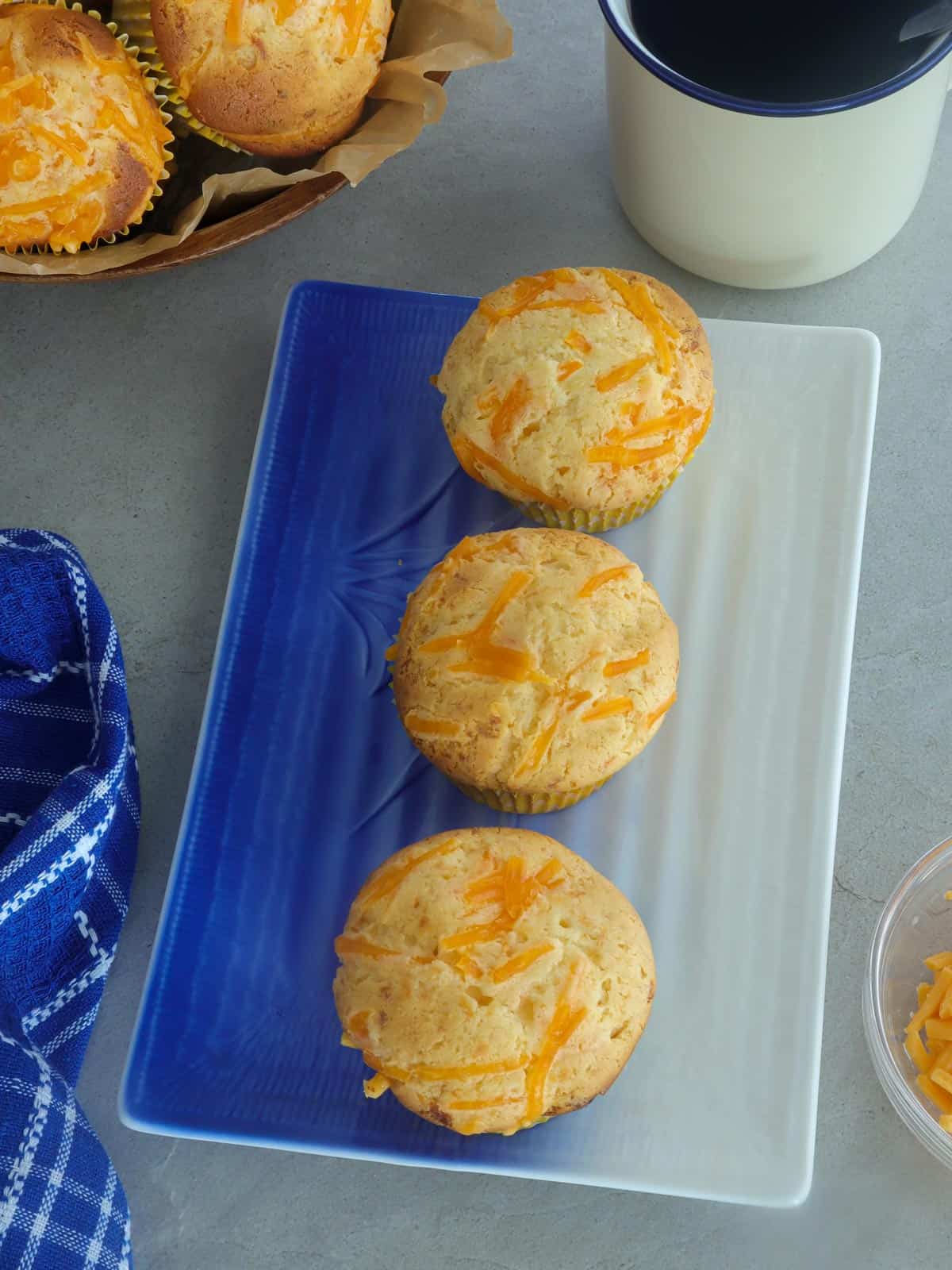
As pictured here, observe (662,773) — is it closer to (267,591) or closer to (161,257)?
(267,591)

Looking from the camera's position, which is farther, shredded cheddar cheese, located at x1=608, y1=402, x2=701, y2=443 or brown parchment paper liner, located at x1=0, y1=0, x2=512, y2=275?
brown parchment paper liner, located at x1=0, y1=0, x2=512, y2=275

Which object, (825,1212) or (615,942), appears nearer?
(615,942)

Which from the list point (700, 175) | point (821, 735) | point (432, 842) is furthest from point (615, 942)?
point (700, 175)

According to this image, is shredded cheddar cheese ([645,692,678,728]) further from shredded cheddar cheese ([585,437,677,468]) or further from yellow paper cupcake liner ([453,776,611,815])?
shredded cheddar cheese ([585,437,677,468])

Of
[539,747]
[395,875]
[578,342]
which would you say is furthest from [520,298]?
[395,875]

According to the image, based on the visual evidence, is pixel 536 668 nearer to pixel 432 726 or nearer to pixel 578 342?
pixel 432 726

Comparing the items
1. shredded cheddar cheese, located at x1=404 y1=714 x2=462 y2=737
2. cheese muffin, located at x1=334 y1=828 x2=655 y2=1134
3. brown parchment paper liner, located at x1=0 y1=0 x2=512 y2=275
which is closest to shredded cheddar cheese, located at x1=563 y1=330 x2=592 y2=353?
brown parchment paper liner, located at x1=0 y1=0 x2=512 y2=275

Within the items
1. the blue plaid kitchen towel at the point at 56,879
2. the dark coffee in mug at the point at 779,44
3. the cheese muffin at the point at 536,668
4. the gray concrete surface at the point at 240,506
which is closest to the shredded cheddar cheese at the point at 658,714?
the cheese muffin at the point at 536,668
